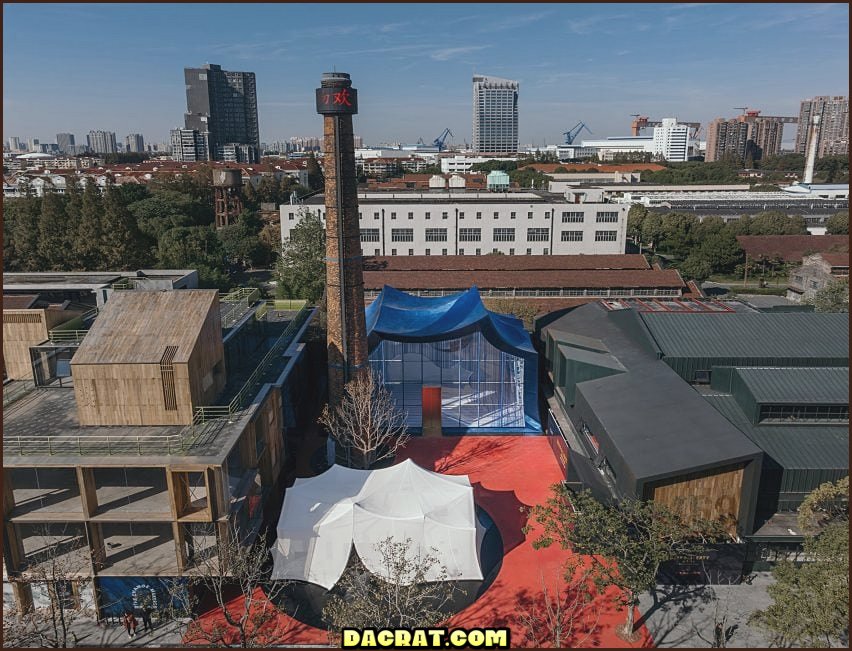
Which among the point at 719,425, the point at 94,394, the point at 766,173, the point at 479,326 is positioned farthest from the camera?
the point at 766,173

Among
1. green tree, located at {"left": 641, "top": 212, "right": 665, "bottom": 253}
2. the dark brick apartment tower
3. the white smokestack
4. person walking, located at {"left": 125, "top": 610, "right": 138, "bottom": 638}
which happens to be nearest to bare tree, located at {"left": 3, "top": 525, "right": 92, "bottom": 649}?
person walking, located at {"left": 125, "top": 610, "right": 138, "bottom": 638}

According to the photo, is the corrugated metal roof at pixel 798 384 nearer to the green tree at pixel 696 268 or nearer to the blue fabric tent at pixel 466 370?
the blue fabric tent at pixel 466 370

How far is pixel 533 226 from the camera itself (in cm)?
5834

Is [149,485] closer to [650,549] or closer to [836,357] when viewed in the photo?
[650,549]

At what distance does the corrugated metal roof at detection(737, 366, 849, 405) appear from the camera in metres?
21.8

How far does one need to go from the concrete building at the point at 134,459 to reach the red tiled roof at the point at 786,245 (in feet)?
187

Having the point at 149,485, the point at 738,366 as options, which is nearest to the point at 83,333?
the point at 149,485

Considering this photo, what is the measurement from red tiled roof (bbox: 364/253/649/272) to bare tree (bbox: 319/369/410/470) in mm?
25350

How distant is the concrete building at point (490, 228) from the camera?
5766cm

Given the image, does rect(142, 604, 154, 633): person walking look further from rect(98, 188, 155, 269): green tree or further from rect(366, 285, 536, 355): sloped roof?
rect(98, 188, 155, 269): green tree

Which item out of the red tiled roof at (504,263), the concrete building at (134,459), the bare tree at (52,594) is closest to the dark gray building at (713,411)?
the concrete building at (134,459)

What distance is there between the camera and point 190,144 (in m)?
172

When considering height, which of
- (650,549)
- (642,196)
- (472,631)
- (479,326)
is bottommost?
(472,631)

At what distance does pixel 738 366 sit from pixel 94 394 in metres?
24.6
